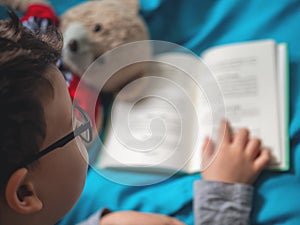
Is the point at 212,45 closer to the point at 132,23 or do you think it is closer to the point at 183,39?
the point at 183,39

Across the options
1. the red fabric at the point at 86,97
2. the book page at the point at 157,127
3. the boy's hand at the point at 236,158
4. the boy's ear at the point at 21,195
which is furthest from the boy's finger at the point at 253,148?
the boy's ear at the point at 21,195

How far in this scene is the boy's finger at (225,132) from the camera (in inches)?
31.5

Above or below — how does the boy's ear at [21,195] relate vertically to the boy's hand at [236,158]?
above

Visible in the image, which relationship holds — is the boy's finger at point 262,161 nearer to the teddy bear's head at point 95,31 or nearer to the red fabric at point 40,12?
the teddy bear's head at point 95,31

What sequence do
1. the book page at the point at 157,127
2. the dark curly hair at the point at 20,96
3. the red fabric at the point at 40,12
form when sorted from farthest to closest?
the red fabric at the point at 40,12
the book page at the point at 157,127
the dark curly hair at the point at 20,96

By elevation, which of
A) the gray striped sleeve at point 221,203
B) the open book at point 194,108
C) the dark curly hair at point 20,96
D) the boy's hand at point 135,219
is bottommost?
the boy's hand at point 135,219

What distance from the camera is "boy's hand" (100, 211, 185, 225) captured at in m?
0.79

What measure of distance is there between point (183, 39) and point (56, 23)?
26cm

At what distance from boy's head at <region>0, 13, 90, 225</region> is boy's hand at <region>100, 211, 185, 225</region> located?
216 millimetres

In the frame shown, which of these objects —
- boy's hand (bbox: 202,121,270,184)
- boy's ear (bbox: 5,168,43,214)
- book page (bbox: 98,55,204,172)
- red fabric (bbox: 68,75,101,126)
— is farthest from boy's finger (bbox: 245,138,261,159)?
boy's ear (bbox: 5,168,43,214)

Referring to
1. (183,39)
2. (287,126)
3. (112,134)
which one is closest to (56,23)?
(183,39)

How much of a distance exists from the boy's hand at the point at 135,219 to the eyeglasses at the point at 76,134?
0.74 feet

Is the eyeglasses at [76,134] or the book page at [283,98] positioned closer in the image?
the eyeglasses at [76,134]

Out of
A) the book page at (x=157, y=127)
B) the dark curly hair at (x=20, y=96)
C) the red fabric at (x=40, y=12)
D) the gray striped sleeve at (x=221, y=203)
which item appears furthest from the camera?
the red fabric at (x=40, y=12)
